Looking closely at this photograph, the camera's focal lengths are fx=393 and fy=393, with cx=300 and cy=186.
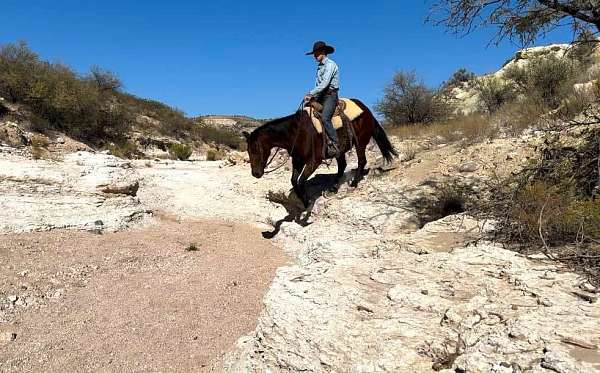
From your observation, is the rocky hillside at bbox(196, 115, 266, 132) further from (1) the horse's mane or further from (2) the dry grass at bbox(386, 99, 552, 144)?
(1) the horse's mane

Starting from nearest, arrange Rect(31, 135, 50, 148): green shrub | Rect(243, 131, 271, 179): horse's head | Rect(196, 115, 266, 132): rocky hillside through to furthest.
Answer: Rect(243, 131, 271, 179): horse's head, Rect(31, 135, 50, 148): green shrub, Rect(196, 115, 266, 132): rocky hillside

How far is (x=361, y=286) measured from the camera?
129 inches

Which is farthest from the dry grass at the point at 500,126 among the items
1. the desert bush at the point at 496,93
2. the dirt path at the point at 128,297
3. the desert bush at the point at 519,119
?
the desert bush at the point at 496,93

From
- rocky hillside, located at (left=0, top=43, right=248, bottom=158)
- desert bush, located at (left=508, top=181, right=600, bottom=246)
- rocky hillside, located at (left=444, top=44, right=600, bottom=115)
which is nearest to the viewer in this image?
desert bush, located at (left=508, top=181, right=600, bottom=246)

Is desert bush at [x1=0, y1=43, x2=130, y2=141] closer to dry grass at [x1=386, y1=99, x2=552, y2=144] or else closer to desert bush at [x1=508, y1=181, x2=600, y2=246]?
dry grass at [x1=386, y1=99, x2=552, y2=144]

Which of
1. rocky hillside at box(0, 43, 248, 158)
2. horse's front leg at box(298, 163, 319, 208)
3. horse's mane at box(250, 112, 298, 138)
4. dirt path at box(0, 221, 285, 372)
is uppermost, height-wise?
rocky hillside at box(0, 43, 248, 158)

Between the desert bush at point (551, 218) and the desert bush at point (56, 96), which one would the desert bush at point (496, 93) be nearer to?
the desert bush at point (551, 218)

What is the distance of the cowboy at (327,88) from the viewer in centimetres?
720

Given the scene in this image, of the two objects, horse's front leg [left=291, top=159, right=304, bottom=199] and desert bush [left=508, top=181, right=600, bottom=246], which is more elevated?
horse's front leg [left=291, top=159, right=304, bottom=199]

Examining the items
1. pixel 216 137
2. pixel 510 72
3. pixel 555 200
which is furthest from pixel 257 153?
pixel 216 137

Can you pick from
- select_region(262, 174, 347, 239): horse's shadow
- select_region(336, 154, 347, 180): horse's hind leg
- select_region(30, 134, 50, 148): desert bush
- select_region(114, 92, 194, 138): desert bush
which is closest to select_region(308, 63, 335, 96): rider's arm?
select_region(336, 154, 347, 180): horse's hind leg

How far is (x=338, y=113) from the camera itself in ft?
25.2

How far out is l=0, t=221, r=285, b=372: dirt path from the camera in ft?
12.3

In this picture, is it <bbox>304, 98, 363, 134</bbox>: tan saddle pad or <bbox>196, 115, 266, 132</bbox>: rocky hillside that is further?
<bbox>196, 115, 266, 132</bbox>: rocky hillside
